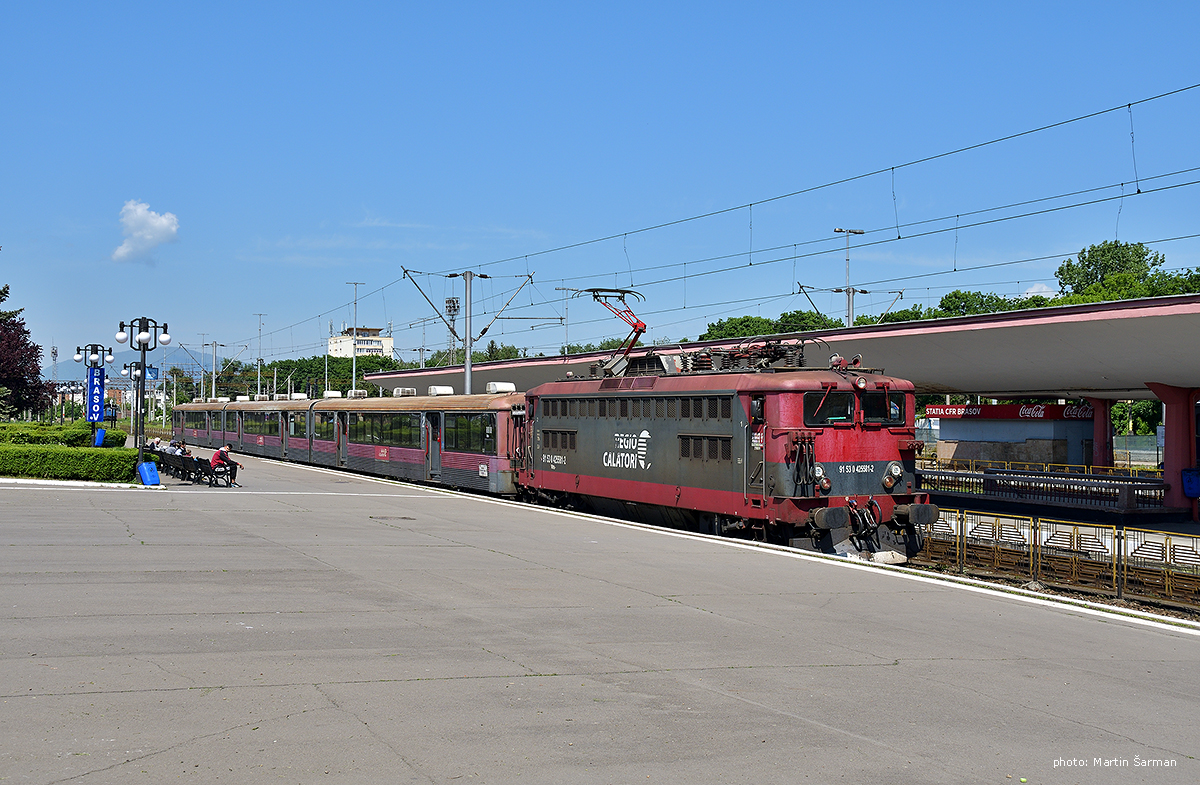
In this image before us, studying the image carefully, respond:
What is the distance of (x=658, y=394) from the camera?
64.0 feet

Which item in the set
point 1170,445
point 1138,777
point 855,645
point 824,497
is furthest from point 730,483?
point 1170,445

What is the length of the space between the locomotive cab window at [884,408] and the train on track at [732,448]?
28 mm

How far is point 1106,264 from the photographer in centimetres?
9375

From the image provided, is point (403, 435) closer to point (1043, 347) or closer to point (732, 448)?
point (732, 448)

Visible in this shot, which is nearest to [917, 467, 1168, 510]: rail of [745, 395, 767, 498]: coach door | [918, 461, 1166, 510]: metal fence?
[918, 461, 1166, 510]: metal fence

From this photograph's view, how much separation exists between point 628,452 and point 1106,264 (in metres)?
89.0

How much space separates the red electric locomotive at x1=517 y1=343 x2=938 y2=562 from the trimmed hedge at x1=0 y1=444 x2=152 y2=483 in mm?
14659

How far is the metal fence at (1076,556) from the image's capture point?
17.0 metres

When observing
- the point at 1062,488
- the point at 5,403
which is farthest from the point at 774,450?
the point at 5,403

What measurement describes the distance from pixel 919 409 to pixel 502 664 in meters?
56.5

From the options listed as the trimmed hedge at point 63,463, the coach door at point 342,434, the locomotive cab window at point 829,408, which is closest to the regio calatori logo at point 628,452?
the locomotive cab window at point 829,408

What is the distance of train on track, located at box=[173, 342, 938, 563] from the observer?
54.2 feet

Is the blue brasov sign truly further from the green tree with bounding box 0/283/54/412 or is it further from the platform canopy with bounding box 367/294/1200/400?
the platform canopy with bounding box 367/294/1200/400

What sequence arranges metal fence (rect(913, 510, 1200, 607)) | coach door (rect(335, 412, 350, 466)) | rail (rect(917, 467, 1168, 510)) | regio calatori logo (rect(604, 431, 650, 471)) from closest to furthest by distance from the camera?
metal fence (rect(913, 510, 1200, 607)) < regio calatori logo (rect(604, 431, 650, 471)) < rail (rect(917, 467, 1168, 510)) < coach door (rect(335, 412, 350, 466))
